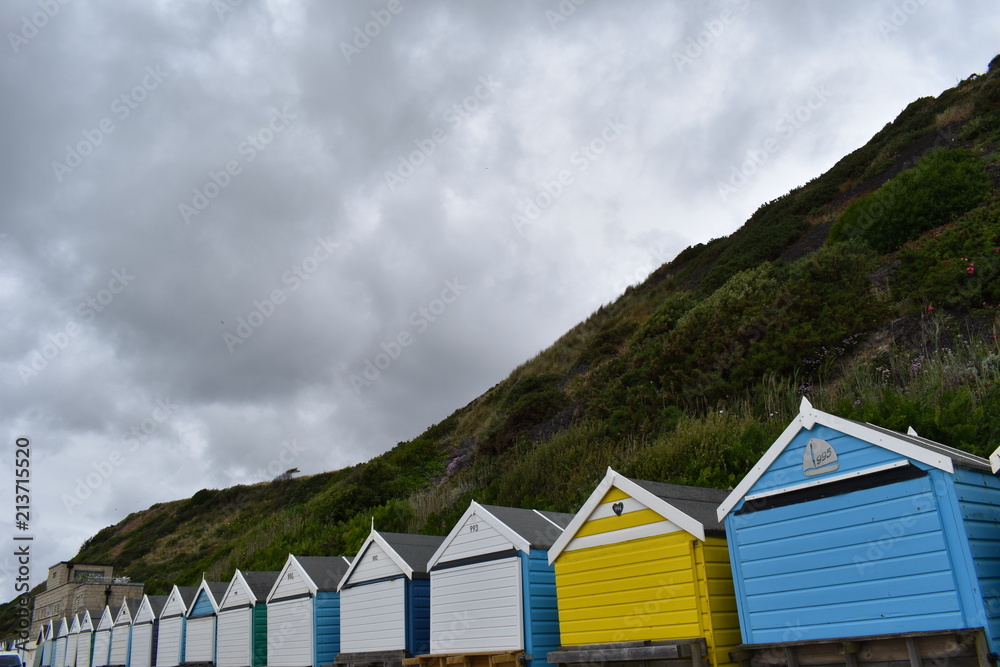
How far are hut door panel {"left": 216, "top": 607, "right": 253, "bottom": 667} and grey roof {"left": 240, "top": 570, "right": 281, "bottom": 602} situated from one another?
1.36 ft

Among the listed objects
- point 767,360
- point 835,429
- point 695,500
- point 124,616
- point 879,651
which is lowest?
point 879,651

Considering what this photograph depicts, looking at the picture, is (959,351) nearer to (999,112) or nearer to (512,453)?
(512,453)

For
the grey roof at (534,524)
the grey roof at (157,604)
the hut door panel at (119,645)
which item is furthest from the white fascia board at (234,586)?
the grey roof at (534,524)

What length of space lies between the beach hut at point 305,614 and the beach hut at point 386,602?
93cm

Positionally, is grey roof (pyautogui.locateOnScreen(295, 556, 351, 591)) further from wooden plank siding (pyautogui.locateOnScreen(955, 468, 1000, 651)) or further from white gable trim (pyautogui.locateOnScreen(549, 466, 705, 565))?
wooden plank siding (pyautogui.locateOnScreen(955, 468, 1000, 651))

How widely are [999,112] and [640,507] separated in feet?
94.9

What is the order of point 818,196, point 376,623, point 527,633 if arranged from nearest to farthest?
1. point 527,633
2. point 376,623
3. point 818,196

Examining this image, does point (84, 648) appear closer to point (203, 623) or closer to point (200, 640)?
point (200, 640)

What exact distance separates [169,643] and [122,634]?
5.43 metres

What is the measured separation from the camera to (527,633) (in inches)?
453

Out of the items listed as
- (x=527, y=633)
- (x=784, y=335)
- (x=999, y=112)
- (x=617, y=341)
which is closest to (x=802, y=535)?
(x=527, y=633)

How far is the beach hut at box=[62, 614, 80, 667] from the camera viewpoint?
104 ft

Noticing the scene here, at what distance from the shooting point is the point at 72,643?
32281 millimetres

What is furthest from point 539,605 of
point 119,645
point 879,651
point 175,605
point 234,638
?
point 119,645
